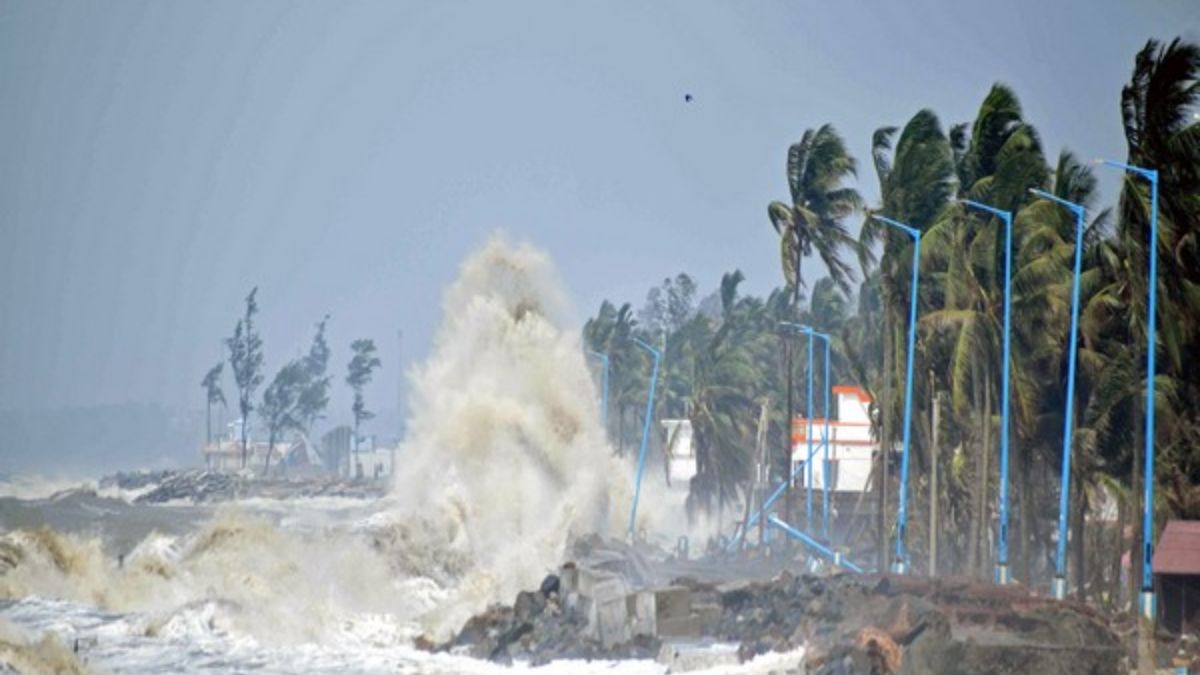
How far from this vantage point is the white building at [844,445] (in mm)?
77188

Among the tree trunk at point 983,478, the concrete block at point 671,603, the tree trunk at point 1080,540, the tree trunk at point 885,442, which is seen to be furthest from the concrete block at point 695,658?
the tree trunk at point 885,442

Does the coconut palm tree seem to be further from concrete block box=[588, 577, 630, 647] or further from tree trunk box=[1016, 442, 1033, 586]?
concrete block box=[588, 577, 630, 647]

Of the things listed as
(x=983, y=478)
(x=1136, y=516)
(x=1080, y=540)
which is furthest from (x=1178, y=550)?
(x=983, y=478)

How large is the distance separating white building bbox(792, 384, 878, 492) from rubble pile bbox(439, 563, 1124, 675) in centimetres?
3407

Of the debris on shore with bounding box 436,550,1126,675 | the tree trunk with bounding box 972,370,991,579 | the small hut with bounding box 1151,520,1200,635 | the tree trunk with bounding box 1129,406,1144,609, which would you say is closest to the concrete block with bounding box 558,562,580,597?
the debris on shore with bounding box 436,550,1126,675

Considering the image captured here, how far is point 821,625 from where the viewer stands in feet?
112

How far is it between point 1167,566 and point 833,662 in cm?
925

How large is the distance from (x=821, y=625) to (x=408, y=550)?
3129 cm

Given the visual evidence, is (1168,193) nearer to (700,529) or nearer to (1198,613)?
(1198,613)

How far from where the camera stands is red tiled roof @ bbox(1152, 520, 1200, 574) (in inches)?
1404

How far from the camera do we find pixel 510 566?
59906mm

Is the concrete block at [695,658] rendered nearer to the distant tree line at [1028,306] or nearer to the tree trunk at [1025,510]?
the distant tree line at [1028,306]

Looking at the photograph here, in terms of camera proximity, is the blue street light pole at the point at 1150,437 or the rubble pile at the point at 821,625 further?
the blue street light pole at the point at 1150,437

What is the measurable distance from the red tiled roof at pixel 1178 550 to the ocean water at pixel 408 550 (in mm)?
8058
